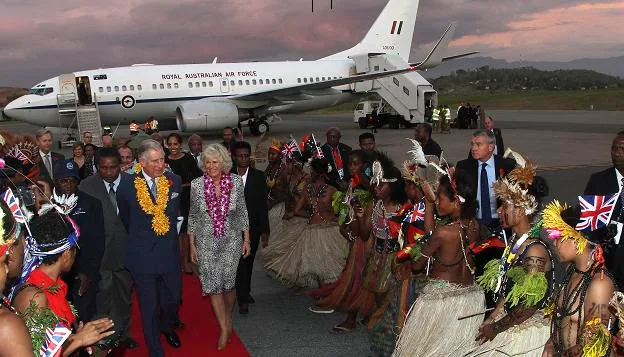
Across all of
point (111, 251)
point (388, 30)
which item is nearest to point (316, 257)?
point (111, 251)

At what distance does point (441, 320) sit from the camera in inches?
180

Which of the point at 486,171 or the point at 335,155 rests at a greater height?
the point at 486,171

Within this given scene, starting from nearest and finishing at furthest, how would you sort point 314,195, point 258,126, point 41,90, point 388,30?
point 314,195
point 41,90
point 258,126
point 388,30

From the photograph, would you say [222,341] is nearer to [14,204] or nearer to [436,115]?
[14,204]

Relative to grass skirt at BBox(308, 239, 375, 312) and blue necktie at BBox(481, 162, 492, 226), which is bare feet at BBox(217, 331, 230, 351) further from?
blue necktie at BBox(481, 162, 492, 226)

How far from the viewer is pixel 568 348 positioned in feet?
11.4

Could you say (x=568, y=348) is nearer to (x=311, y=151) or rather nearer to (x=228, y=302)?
(x=228, y=302)

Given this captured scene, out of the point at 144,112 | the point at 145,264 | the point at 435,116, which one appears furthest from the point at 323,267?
the point at 435,116

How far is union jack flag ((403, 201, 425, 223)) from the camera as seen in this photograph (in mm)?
5441

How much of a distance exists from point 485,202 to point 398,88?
2462 centimetres

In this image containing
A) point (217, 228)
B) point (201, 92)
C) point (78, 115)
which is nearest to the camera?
point (217, 228)

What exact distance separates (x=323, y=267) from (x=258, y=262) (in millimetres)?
1962

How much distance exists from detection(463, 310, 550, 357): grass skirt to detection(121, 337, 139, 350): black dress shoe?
133 inches

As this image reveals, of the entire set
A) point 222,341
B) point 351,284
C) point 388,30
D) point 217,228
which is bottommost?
point 222,341
